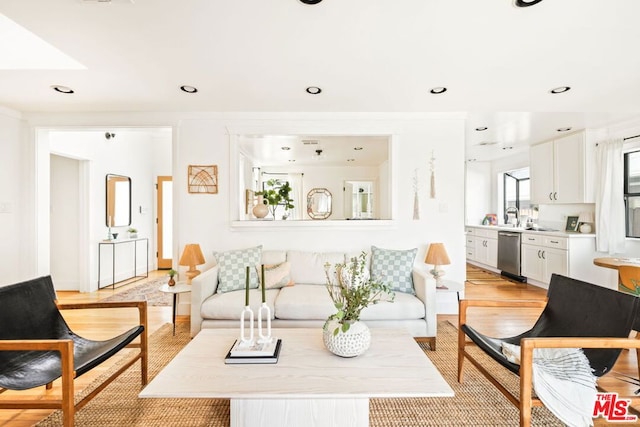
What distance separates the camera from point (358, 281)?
1818mm

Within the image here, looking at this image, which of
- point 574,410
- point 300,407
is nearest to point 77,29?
point 300,407

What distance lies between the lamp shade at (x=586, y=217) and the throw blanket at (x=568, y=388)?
4041mm

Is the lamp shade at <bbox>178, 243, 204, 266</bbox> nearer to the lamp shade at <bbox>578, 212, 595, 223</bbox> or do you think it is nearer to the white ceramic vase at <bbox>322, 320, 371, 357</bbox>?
the white ceramic vase at <bbox>322, 320, 371, 357</bbox>

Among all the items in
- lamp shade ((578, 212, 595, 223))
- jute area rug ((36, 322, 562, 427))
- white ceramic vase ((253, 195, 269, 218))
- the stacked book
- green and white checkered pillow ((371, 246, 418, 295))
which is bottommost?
jute area rug ((36, 322, 562, 427))

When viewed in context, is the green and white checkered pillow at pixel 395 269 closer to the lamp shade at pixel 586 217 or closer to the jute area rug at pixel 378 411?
the jute area rug at pixel 378 411

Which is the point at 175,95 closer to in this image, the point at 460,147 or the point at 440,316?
the point at 460,147

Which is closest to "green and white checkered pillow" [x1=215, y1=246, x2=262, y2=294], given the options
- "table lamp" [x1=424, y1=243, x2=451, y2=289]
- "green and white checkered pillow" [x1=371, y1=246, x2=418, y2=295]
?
"green and white checkered pillow" [x1=371, y1=246, x2=418, y2=295]

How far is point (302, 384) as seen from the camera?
1495 millimetres

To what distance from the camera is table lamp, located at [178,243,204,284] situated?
3374 mm

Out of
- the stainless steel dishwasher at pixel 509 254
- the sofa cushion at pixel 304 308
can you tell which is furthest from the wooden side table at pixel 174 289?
the stainless steel dishwasher at pixel 509 254

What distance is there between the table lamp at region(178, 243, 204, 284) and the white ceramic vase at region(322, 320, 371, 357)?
2.14 m

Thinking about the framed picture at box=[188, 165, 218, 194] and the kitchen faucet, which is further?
the kitchen faucet

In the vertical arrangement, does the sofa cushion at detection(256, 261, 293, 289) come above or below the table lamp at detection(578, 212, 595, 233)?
below

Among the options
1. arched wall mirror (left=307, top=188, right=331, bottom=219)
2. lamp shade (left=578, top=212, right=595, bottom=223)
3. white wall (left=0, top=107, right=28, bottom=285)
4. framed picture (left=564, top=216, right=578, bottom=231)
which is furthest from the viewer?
arched wall mirror (left=307, top=188, right=331, bottom=219)
